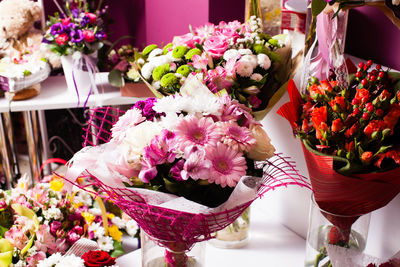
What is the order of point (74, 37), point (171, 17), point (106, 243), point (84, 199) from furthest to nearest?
point (171, 17), point (74, 37), point (84, 199), point (106, 243)

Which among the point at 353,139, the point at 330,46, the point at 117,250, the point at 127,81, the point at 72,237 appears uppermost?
the point at 330,46

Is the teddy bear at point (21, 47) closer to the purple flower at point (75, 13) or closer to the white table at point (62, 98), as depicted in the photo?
the white table at point (62, 98)

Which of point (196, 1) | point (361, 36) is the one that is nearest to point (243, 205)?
point (361, 36)

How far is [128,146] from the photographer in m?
0.73

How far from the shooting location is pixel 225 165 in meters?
0.72

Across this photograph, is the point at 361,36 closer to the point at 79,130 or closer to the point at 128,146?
the point at 128,146

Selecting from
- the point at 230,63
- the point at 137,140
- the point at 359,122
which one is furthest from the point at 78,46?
the point at 359,122

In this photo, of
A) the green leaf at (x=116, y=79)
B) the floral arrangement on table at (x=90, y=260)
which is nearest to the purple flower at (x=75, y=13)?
the green leaf at (x=116, y=79)

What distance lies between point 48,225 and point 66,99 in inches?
34.3

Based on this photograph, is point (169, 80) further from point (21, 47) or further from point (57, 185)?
point (21, 47)

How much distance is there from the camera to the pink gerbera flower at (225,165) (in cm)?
70

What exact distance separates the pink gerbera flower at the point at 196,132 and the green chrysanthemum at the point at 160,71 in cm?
40

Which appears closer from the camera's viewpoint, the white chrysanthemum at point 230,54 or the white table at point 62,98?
the white chrysanthemum at point 230,54

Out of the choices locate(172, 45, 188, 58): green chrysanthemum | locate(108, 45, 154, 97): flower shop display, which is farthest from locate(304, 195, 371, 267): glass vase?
locate(108, 45, 154, 97): flower shop display
